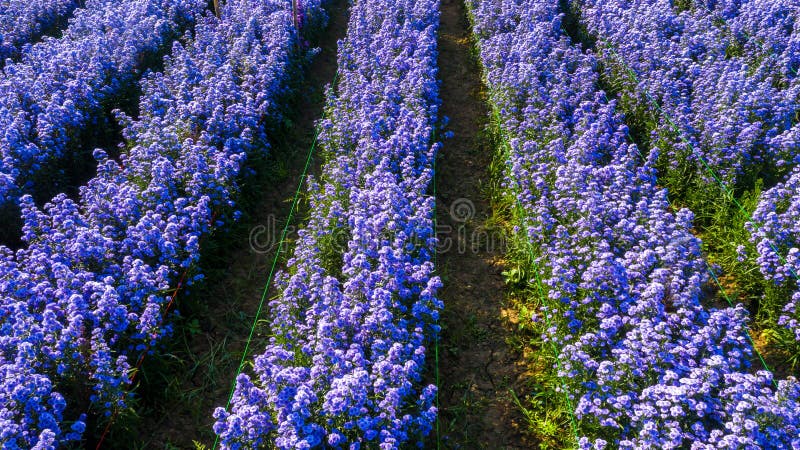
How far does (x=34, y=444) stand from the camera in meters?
5.18

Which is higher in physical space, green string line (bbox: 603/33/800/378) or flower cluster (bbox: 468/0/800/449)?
green string line (bbox: 603/33/800/378)

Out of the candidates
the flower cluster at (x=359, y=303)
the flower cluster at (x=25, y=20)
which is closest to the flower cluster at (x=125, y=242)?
the flower cluster at (x=359, y=303)

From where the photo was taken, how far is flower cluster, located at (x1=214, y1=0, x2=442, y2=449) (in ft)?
17.2

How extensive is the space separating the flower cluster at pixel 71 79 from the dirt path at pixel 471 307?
6724 mm

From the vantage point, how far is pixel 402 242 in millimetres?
7180

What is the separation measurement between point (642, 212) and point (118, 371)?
684 cm

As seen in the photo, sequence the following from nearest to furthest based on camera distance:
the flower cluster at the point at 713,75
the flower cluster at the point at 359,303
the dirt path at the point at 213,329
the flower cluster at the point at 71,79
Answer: the flower cluster at the point at 359,303 → the dirt path at the point at 213,329 → the flower cluster at the point at 71,79 → the flower cluster at the point at 713,75

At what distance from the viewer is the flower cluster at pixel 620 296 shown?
5441 mm

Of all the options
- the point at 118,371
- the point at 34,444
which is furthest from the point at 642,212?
the point at 34,444

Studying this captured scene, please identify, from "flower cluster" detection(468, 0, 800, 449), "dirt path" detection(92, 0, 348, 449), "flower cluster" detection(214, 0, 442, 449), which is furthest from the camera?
"dirt path" detection(92, 0, 348, 449)

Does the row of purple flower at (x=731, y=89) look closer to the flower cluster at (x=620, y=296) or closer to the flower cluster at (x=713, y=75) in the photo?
the flower cluster at (x=713, y=75)

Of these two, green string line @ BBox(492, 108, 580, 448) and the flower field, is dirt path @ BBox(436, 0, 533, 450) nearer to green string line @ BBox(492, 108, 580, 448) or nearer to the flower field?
the flower field

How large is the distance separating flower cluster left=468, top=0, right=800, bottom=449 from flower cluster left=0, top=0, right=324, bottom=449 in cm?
473

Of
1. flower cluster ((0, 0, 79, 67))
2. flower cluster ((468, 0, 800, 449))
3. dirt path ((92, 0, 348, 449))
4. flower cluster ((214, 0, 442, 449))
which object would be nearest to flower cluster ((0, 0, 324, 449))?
dirt path ((92, 0, 348, 449))
